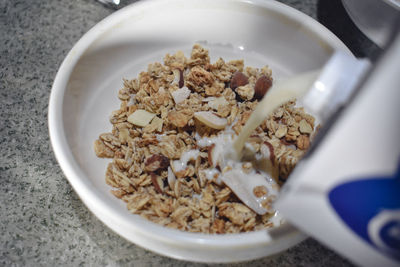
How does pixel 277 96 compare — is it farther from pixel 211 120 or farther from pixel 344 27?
pixel 344 27

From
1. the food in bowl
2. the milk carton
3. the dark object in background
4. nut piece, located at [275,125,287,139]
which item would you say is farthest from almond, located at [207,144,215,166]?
the dark object in background

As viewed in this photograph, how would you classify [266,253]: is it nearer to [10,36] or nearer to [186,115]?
[186,115]

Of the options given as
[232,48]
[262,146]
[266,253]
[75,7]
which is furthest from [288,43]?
[75,7]

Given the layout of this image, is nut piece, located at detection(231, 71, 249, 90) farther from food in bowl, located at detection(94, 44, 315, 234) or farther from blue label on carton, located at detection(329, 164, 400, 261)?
blue label on carton, located at detection(329, 164, 400, 261)

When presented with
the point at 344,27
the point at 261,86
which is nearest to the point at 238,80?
the point at 261,86

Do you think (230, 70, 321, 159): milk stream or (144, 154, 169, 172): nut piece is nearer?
(230, 70, 321, 159): milk stream

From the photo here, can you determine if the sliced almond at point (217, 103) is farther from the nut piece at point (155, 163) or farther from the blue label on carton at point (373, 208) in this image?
the blue label on carton at point (373, 208)

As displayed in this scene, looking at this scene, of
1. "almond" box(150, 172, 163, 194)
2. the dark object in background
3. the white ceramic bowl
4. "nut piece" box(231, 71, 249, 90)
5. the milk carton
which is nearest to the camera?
the milk carton
